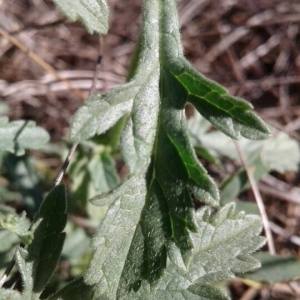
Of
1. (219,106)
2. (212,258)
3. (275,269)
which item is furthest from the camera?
(275,269)

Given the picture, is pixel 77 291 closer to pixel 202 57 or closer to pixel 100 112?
pixel 100 112

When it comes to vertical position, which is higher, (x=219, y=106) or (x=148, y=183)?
(x=219, y=106)

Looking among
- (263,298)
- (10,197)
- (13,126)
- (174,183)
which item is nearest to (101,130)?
(174,183)

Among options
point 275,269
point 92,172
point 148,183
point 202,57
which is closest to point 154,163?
point 148,183

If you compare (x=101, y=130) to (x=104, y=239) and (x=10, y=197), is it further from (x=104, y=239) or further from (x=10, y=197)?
(x=10, y=197)

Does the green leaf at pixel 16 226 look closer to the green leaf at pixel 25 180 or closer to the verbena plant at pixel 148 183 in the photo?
the verbena plant at pixel 148 183

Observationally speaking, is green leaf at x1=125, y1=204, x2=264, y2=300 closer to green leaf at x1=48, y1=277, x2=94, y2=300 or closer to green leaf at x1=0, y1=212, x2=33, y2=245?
green leaf at x1=48, y1=277, x2=94, y2=300
